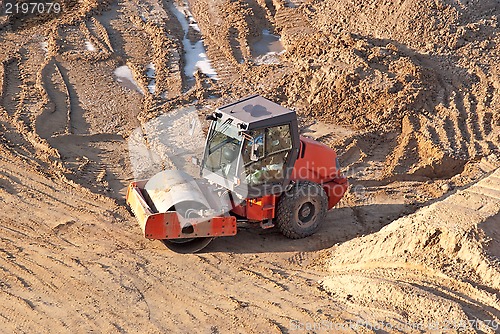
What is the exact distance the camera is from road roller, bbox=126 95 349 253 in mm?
8500

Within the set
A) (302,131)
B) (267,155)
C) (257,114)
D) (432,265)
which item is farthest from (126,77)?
(432,265)

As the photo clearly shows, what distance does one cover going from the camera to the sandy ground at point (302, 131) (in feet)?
24.7

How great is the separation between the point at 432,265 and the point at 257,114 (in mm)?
2886

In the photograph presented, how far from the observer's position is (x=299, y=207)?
9141 millimetres

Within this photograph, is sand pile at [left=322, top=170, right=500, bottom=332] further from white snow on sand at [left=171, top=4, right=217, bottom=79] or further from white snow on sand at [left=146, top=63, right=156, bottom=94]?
white snow on sand at [left=171, top=4, right=217, bottom=79]

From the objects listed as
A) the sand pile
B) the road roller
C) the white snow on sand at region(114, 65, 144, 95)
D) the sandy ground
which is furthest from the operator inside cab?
the white snow on sand at region(114, 65, 144, 95)

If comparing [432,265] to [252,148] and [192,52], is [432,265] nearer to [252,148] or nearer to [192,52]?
[252,148]

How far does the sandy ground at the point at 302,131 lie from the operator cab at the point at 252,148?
980 millimetres

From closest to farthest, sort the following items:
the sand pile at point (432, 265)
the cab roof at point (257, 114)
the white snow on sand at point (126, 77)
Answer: the sand pile at point (432, 265) → the cab roof at point (257, 114) → the white snow on sand at point (126, 77)

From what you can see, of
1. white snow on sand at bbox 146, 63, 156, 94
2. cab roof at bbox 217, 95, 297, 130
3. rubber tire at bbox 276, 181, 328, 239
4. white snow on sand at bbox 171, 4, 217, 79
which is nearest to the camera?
cab roof at bbox 217, 95, 297, 130

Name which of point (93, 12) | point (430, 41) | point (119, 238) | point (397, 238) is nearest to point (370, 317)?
point (397, 238)

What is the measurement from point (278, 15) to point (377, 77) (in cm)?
422

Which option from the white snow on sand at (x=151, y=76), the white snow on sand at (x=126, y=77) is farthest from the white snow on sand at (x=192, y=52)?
the white snow on sand at (x=126, y=77)

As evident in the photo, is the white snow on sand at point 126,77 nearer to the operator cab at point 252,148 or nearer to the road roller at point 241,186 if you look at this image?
the road roller at point 241,186
